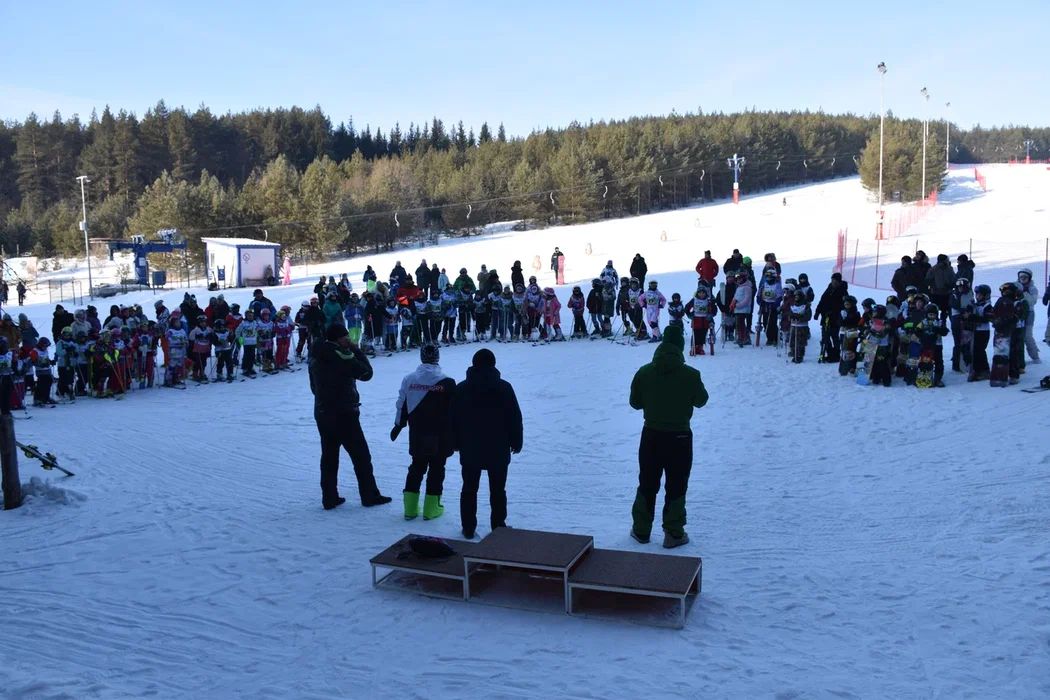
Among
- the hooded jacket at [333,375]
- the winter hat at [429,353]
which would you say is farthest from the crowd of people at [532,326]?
the winter hat at [429,353]

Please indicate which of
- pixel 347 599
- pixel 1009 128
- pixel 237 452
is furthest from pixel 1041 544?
pixel 1009 128

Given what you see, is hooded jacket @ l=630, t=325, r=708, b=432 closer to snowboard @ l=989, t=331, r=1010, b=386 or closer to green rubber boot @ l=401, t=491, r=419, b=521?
green rubber boot @ l=401, t=491, r=419, b=521

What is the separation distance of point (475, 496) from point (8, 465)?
484 centimetres

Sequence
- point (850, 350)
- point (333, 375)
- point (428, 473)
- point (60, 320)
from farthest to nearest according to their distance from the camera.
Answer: point (60, 320) < point (850, 350) < point (333, 375) < point (428, 473)

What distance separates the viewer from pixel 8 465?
8.42 metres

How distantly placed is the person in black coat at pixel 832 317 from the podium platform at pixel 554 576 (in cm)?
1084

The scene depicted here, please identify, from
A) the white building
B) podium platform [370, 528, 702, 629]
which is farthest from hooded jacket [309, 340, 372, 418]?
the white building

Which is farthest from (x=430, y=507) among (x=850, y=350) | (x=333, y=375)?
(x=850, y=350)

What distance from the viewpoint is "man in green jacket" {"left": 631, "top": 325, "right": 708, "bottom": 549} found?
6.92 m

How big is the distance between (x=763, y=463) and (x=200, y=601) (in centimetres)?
648

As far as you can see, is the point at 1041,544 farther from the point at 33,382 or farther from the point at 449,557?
the point at 33,382

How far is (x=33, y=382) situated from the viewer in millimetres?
15195

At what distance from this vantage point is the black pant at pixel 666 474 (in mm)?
6953

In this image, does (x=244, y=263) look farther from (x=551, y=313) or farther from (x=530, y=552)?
(x=530, y=552)
